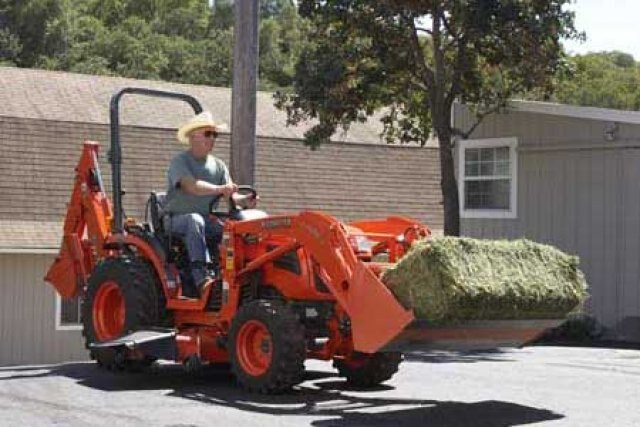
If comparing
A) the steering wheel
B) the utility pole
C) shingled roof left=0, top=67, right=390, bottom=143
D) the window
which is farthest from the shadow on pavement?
shingled roof left=0, top=67, right=390, bottom=143

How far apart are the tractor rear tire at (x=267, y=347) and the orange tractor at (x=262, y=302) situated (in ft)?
0.04

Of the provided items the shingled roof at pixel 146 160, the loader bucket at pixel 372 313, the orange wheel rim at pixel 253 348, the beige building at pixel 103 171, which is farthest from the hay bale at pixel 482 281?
the beige building at pixel 103 171

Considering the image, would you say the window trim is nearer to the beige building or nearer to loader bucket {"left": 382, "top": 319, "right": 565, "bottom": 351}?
the beige building

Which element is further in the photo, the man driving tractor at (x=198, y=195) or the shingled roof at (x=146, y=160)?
the shingled roof at (x=146, y=160)

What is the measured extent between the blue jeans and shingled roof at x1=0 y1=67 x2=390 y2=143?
16.0 m

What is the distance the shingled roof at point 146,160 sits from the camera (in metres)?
25.2

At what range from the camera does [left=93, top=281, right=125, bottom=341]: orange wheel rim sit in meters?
11.8

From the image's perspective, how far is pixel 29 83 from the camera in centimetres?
2809

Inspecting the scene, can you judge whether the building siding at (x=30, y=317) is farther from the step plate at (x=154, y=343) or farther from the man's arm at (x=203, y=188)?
the man's arm at (x=203, y=188)

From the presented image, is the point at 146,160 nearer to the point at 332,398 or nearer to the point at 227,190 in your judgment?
the point at 227,190

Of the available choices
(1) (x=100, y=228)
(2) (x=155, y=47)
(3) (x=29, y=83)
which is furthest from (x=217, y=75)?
(1) (x=100, y=228)

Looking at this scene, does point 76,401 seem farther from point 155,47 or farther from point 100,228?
point 155,47

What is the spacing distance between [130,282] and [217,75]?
41.2 m

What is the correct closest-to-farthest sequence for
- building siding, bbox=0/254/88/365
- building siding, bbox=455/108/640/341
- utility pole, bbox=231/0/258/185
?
utility pole, bbox=231/0/258/185, building siding, bbox=455/108/640/341, building siding, bbox=0/254/88/365
